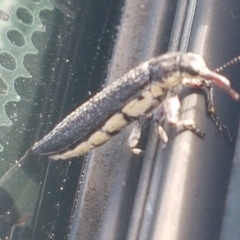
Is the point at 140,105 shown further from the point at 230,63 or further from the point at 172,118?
the point at 230,63

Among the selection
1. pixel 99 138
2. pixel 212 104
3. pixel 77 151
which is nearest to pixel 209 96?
pixel 212 104

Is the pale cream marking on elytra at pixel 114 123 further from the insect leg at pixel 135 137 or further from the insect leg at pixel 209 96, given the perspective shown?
the insect leg at pixel 209 96

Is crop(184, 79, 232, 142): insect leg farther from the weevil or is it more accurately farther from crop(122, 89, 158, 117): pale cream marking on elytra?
crop(122, 89, 158, 117): pale cream marking on elytra

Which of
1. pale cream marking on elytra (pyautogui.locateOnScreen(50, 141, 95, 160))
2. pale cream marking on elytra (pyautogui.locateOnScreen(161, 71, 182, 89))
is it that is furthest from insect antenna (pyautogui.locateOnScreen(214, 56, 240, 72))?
pale cream marking on elytra (pyautogui.locateOnScreen(50, 141, 95, 160))

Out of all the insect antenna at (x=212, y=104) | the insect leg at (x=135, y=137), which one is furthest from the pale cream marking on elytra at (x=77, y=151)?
the insect antenna at (x=212, y=104)

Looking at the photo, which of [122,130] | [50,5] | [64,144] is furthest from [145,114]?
[50,5]

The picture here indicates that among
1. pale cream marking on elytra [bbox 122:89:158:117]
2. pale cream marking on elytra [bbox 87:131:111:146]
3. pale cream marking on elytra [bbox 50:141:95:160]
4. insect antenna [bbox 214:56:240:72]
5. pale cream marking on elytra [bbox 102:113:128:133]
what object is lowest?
pale cream marking on elytra [bbox 50:141:95:160]
